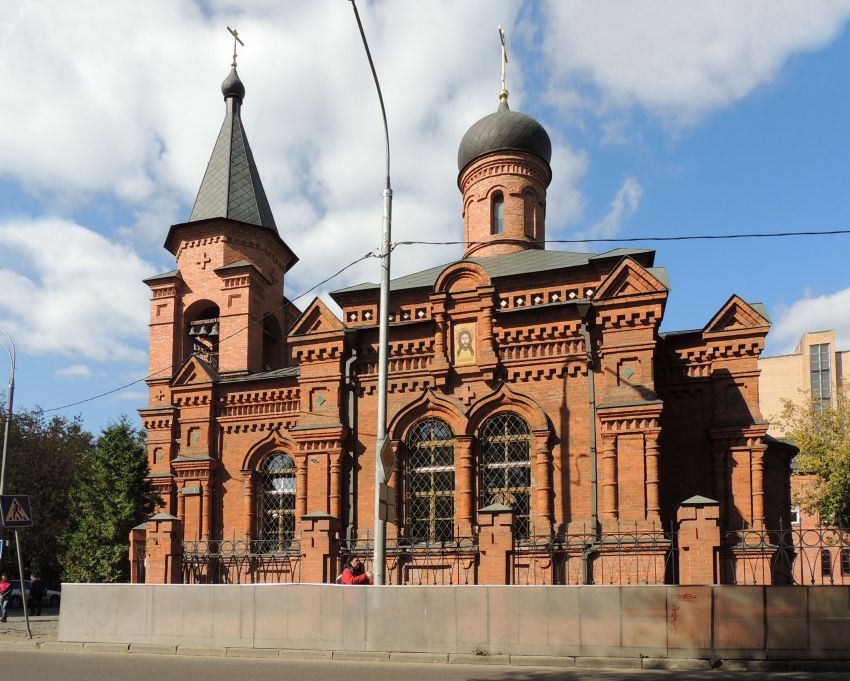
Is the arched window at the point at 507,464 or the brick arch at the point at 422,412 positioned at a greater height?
the brick arch at the point at 422,412

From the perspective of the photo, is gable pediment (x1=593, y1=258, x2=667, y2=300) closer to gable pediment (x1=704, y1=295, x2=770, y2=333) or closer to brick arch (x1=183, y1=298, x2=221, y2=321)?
gable pediment (x1=704, y1=295, x2=770, y2=333)

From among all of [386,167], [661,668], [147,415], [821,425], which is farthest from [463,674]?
[821,425]

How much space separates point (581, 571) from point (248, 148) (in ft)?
59.2

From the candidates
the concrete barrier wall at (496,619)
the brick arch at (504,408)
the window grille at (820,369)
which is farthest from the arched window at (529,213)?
the window grille at (820,369)

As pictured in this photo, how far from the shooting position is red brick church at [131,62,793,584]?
55.8ft

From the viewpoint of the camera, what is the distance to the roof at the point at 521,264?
19359 mm

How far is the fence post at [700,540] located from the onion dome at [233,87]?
21.1m

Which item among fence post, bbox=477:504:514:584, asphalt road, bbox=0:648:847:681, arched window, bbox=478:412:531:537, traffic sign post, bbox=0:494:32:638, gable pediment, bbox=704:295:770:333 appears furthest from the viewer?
arched window, bbox=478:412:531:537

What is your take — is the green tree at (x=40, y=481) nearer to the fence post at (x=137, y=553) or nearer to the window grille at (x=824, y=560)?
the fence post at (x=137, y=553)

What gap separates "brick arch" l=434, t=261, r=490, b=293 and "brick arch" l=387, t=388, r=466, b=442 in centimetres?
239

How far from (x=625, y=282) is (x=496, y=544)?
243 inches

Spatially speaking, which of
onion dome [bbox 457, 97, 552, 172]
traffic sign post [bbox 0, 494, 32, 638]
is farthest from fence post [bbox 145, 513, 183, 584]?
onion dome [bbox 457, 97, 552, 172]

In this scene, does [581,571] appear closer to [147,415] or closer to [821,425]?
[147,415]

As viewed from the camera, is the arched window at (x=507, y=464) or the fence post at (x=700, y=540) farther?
the arched window at (x=507, y=464)
